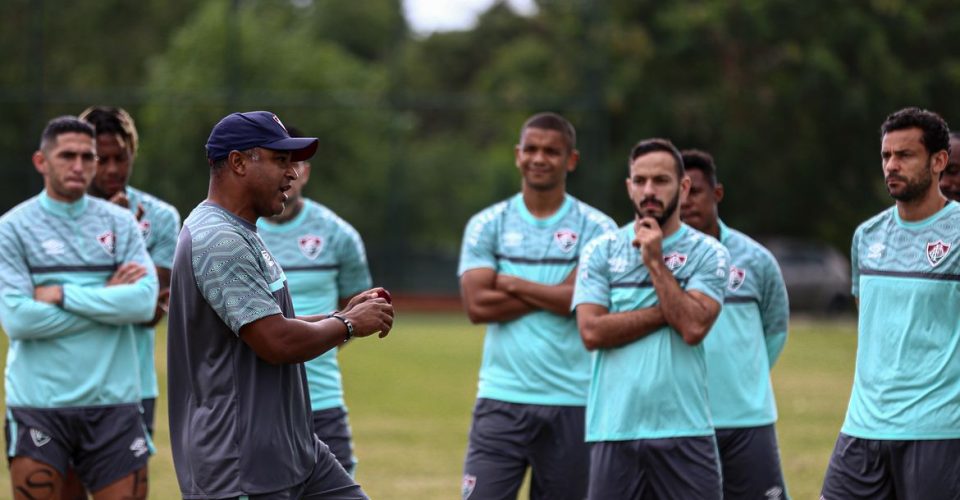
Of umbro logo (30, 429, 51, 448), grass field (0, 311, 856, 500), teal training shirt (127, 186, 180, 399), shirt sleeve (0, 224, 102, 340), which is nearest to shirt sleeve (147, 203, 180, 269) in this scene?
teal training shirt (127, 186, 180, 399)

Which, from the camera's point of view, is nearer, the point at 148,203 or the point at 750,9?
the point at 148,203

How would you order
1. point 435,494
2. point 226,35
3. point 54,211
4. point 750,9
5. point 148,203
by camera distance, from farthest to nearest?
1. point 750,9
2. point 226,35
3. point 435,494
4. point 148,203
5. point 54,211

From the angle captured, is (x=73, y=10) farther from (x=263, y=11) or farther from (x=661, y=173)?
(x=661, y=173)

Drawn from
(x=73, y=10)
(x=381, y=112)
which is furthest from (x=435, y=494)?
(x=73, y=10)

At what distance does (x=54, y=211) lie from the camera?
7.44 m

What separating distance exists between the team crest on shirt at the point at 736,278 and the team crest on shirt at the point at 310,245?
8.19 ft

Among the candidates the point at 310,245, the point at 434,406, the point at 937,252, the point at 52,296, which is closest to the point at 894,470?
the point at 937,252

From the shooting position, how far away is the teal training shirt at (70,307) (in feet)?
23.7

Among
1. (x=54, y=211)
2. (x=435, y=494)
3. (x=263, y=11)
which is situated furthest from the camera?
(x=263, y=11)

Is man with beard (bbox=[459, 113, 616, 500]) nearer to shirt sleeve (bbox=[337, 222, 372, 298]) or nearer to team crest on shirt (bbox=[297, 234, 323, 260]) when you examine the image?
shirt sleeve (bbox=[337, 222, 372, 298])

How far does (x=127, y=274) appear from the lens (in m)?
7.44

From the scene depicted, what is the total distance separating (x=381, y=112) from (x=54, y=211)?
28.3 metres

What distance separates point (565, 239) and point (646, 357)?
1.40 metres

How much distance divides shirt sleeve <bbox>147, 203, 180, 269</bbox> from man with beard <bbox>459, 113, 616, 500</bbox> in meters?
1.83
